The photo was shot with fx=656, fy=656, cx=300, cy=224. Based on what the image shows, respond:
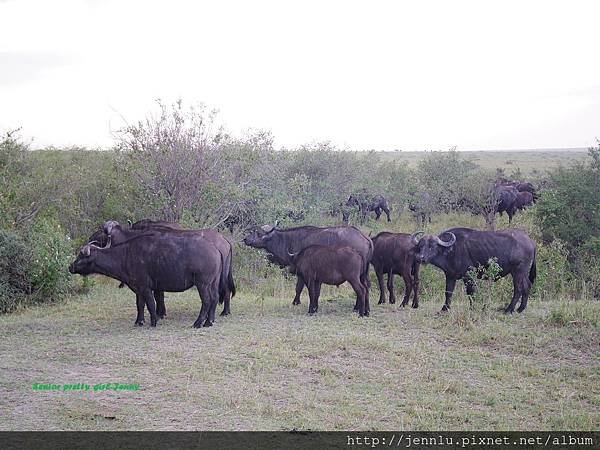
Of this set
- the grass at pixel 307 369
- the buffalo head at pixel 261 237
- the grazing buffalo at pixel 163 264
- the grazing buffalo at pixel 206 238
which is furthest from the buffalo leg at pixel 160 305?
the buffalo head at pixel 261 237

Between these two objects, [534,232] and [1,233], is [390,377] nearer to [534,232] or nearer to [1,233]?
[1,233]

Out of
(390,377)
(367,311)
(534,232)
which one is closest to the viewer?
(390,377)

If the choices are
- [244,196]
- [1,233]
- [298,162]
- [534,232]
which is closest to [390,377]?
[1,233]

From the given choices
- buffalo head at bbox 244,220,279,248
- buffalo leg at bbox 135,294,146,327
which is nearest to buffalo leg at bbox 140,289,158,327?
buffalo leg at bbox 135,294,146,327

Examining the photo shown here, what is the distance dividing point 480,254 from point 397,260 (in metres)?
1.70

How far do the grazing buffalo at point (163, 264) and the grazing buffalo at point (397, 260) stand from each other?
11.9ft

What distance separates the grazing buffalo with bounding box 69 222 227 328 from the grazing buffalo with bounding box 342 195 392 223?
653 inches

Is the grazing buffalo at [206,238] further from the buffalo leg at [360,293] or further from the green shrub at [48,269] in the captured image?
the buffalo leg at [360,293]

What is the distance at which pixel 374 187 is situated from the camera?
1239 inches

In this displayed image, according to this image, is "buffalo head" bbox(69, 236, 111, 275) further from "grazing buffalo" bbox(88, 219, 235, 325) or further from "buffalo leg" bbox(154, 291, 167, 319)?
"buffalo leg" bbox(154, 291, 167, 319)

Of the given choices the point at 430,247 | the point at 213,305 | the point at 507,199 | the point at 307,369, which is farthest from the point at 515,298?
the point at 507,199

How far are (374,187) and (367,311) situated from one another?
2023 cm

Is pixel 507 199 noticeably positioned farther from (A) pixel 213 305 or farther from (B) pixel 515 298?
(A) pixel 213 305

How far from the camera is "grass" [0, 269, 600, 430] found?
669 cm
